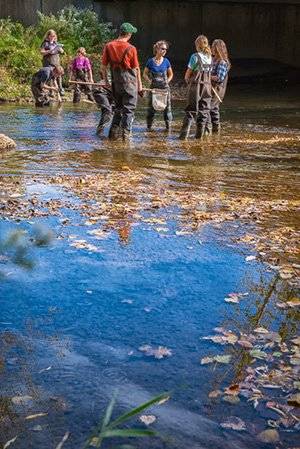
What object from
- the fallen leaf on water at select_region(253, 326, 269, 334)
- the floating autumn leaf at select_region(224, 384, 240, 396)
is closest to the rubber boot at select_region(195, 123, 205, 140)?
the fallen leaf on water at select_region(253, 326, 269, 334)

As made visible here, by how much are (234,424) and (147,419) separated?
47cm

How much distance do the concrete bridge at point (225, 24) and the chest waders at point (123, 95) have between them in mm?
20495

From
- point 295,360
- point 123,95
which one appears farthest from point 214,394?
point 123,95

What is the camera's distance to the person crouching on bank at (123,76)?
44.3ft

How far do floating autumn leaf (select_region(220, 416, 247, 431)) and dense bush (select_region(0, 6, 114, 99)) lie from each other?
68.1 ft

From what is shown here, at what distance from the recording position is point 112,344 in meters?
4.83

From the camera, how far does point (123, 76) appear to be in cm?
1375

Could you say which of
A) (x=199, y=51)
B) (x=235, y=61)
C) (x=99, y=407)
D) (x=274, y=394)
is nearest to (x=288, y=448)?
(x=274, y=394)

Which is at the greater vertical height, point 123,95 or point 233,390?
point 123,95

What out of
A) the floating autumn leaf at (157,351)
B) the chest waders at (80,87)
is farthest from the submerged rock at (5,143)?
the chest waders at (80,87)

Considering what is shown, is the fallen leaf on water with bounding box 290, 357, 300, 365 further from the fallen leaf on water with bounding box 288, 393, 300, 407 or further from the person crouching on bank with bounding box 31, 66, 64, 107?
the person crouching on bank with bounding box 31, 66, 64, 107

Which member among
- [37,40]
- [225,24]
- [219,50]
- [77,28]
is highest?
[225,24]

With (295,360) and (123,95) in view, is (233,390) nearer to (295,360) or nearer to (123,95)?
(295,360)

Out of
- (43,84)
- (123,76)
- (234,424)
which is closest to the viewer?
(234,424)
